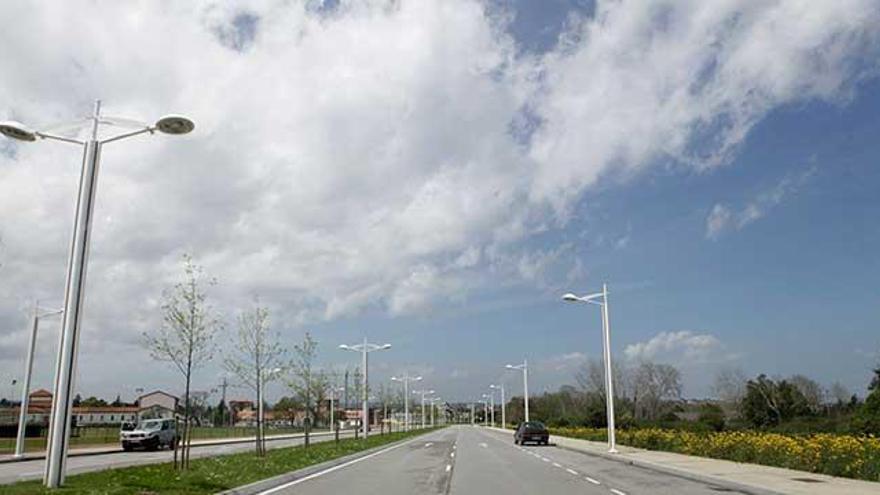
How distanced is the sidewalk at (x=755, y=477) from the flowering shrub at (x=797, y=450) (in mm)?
417

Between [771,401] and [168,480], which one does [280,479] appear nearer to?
[168,480]

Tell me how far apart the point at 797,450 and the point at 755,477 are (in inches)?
146

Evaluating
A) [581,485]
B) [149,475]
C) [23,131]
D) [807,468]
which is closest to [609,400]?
[807,468]

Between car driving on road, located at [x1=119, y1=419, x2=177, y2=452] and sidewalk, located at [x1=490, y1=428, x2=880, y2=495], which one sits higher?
car driving on road, located at [x1=119, y1=419, x2=177, y2=452]

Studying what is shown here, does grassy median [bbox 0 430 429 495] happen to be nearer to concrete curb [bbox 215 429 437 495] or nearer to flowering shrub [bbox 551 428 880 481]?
concrete curb [bbox 215 429 437 495]

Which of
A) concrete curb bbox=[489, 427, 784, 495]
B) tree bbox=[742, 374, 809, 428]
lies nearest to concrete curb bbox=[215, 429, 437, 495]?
concrete curb bbox=[489, 427, 784, 495]

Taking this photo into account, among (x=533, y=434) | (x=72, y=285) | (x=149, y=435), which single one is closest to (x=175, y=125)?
(x=72, y=285)

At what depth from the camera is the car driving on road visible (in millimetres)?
40344

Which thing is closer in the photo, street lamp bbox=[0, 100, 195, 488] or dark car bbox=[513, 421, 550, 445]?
street lamp bbox=[0, 100, 195, 488]

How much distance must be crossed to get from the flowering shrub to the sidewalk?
42 cm

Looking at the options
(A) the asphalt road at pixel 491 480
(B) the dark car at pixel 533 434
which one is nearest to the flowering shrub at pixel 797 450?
(A) the asphalt road at pixel 491 480

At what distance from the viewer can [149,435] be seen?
41.0 meters

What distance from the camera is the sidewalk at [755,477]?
1653cm

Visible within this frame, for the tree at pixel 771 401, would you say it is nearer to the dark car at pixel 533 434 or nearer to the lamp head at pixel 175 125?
the dark car at pixel 533 434
